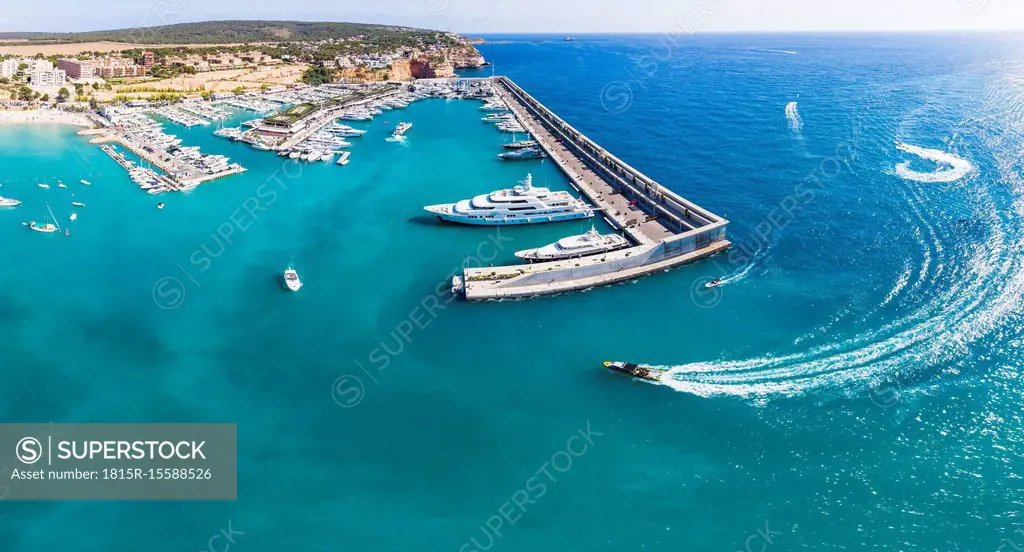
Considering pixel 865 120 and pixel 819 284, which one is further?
pixel 865 120

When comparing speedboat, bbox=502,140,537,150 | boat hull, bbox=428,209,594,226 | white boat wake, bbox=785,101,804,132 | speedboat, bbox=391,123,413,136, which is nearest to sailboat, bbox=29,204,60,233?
boat hull, bbox=428,209,594,226

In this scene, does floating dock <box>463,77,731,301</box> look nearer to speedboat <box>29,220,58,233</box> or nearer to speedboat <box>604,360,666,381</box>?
speedboat <box>604,360,666,381</box>

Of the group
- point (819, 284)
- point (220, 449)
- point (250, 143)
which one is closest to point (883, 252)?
point (819, 284)

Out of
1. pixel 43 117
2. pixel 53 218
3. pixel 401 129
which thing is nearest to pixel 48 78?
pixel 43 117

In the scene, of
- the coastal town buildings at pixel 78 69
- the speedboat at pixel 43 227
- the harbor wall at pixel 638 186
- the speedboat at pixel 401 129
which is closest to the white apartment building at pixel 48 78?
the coastal town buildings at pixel 78 69

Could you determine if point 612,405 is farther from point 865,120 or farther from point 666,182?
point 865,120
